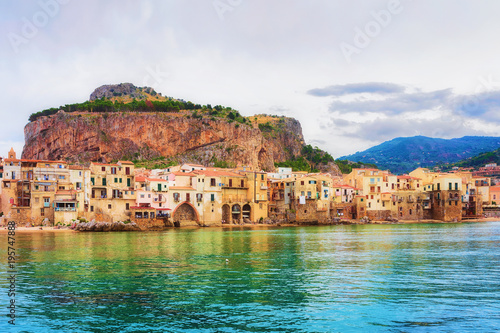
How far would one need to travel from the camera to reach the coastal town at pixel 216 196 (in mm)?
69875

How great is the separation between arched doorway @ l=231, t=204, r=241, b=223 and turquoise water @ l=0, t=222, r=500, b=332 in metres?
48.4

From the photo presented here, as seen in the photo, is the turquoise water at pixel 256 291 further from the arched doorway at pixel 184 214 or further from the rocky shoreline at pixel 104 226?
the arched doorway at pixel 184 214

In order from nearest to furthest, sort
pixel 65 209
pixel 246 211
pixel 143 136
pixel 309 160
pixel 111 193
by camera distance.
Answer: pixel 65 209, pixel 111 193, pixel 246 211, pixel 143 136, pixel 309 160


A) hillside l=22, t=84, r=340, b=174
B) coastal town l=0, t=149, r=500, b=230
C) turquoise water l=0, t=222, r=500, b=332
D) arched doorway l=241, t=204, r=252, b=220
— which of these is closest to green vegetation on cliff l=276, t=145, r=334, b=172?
hillside l=22, t=84, r=340, b=174

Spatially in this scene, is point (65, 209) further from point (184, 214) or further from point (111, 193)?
point (184, 214)

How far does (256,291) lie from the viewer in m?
22.3

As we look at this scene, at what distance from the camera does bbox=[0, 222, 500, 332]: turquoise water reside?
17.2 metres

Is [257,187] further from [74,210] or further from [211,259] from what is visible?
[211,259]

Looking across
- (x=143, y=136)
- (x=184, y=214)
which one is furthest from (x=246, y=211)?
(x=143, y=136)

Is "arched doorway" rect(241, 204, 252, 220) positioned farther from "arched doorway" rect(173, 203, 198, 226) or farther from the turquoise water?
the turquoise water

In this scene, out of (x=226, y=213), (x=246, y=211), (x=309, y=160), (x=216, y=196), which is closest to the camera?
(x=216, y=196)

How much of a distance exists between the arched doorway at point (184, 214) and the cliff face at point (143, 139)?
6032 cm

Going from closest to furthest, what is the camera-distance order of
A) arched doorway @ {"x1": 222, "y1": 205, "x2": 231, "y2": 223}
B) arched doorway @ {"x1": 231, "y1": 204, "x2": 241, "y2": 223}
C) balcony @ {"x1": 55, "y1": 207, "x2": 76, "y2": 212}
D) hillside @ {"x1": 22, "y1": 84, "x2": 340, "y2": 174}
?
balcony @ {"x1": 55, "y1": 207, "x2": 76, "y2": 212} → arched doorway @ {"x1": 222, "y1": 205, "x2": 231, "y2": 223} → arched doorway @ {"x1": 231, "y1": 204, "x2": 241, "y2": 223} → hillside @ {"x1": 22, "y1": 84, "x2": 340, "y2": 174}

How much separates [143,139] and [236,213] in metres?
69.1
